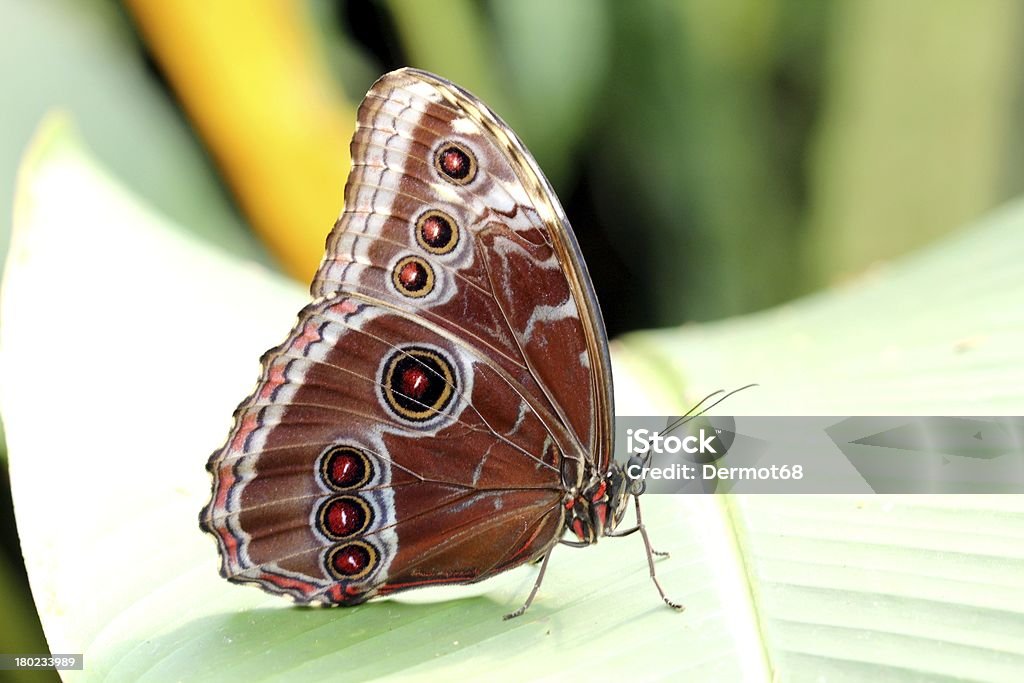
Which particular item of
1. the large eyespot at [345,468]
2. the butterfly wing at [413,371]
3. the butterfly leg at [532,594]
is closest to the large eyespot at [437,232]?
the butterfly wing at [413,371]

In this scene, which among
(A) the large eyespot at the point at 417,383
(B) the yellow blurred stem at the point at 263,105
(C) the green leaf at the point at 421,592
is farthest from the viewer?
(B) the yellow blurred stem at the point at 263,105

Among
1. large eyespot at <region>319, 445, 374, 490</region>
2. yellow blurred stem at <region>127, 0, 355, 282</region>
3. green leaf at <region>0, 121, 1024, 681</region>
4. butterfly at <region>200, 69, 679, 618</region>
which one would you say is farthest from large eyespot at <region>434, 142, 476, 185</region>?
yellow blurred stem at <region>127, 0, 355, 282</region>

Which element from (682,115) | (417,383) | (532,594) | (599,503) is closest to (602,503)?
(599,503)

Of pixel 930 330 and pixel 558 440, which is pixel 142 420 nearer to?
pixel 558 440

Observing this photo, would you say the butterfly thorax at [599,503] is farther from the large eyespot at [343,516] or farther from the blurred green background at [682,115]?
the blurred green background at [682,115]

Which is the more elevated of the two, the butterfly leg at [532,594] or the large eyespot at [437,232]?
the large eyespot at [437,232]

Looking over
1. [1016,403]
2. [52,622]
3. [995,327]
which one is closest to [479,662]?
[52,622]
